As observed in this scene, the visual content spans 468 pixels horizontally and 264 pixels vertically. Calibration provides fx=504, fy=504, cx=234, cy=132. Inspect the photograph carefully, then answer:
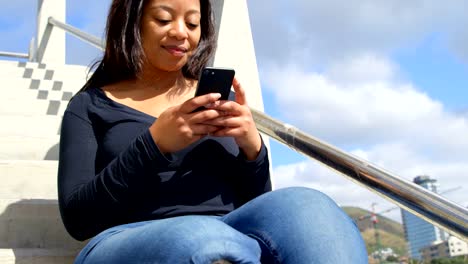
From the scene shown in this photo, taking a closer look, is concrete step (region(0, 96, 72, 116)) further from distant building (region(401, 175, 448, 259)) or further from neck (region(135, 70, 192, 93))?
distant building (region(401, 175, 448, 259))

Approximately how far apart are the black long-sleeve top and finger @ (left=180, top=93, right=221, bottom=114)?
3.5 inches

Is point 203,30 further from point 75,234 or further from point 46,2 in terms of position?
point 46,2

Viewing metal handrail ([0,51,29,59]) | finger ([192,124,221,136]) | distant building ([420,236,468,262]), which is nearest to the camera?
finger ([192,124,221,136])

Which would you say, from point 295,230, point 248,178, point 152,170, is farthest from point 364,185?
point 152,170

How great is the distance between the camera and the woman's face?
1.23 meters

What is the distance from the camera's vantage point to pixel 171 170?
1103 millimetres

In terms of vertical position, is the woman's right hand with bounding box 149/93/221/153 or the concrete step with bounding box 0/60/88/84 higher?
the concrete step with bounding box 0/60/88/84

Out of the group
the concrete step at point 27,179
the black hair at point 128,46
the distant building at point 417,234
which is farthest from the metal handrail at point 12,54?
the distant building at point 417,234

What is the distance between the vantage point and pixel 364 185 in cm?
111

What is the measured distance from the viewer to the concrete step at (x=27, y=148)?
2.28 metres

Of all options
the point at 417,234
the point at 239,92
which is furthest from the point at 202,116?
the point at 417,234

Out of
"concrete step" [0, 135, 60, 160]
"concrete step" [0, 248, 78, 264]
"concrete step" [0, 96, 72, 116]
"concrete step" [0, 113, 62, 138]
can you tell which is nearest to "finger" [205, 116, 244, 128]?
"concrete step" [0, 248, 78, 264]

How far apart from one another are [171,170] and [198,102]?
0.20 m

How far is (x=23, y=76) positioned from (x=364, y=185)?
3430 mm
